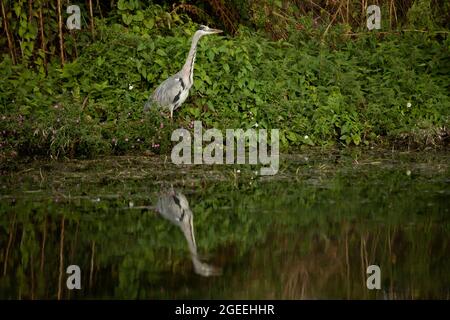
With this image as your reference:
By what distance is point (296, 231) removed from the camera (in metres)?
7.19

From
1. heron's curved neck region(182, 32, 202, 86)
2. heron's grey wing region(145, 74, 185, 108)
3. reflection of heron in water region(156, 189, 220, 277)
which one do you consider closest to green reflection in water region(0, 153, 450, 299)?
reflection of heron in water region(156, 189, 220, 277)

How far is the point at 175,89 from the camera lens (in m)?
10.6

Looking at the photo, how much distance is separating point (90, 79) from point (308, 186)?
362cm

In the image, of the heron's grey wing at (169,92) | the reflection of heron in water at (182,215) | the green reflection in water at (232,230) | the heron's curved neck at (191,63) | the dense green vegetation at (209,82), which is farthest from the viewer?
the heron's curved neck at (191,63)

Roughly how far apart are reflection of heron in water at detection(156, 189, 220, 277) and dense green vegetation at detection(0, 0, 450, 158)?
81.2 inches

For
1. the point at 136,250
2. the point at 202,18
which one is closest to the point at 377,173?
the point at 136,250

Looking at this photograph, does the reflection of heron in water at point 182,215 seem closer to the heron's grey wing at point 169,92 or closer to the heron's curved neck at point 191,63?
the heron's grey wing at point 169,92

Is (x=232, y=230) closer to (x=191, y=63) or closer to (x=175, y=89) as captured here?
(x=175, y=89)

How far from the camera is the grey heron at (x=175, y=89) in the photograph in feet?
34.7

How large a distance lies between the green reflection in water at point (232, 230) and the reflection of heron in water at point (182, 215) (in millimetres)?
56

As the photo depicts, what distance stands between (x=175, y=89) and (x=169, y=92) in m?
Result: 0.07

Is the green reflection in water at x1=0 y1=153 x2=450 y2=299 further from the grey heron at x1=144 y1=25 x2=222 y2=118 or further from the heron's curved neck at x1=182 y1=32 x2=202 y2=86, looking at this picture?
the heron's curved neck at x1=182 y1=32 x2=202 y2=86

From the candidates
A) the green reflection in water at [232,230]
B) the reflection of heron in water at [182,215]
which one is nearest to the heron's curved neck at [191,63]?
the green reflection in water at [232,230]

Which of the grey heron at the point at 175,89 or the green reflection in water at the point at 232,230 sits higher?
the grey heron at the point at 175,89
